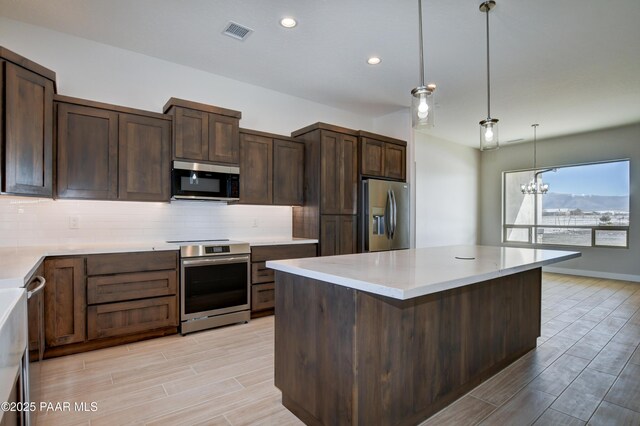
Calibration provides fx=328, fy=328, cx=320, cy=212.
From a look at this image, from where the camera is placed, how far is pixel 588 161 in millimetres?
6504

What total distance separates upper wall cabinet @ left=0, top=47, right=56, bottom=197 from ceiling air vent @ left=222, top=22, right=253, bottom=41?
1.53m

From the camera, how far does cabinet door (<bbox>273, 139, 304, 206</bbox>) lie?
4258mm

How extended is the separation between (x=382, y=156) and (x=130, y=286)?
11.8 ft

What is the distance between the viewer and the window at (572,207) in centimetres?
624

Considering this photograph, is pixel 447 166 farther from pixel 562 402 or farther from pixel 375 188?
pixel 562 402

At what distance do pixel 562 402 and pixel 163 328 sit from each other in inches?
130

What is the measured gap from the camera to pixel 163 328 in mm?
3234

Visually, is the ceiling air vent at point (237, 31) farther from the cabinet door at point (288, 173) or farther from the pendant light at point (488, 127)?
the pendant light at point (488, 127)

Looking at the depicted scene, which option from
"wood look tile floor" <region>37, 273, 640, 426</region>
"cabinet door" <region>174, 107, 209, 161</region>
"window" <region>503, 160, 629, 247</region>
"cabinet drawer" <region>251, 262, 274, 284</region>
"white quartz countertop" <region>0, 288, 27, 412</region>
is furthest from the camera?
"window" <region>503, 160, 629, 247</region>

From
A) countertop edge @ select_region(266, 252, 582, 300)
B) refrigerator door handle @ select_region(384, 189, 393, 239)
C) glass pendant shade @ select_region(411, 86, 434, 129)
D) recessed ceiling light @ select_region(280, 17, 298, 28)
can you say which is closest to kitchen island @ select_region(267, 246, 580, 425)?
countertop edge @ select_region(266, 252, 582, 300)

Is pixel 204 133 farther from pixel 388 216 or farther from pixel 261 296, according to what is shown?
pixel 388 216

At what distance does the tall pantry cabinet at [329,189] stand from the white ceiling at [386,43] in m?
0.70

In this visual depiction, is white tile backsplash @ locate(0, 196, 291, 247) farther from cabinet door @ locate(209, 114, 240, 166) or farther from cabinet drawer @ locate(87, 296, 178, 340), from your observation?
cabinet drawer @ locate(87, 296, 178, 340)

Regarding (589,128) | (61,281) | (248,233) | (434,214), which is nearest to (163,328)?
(61,281)
